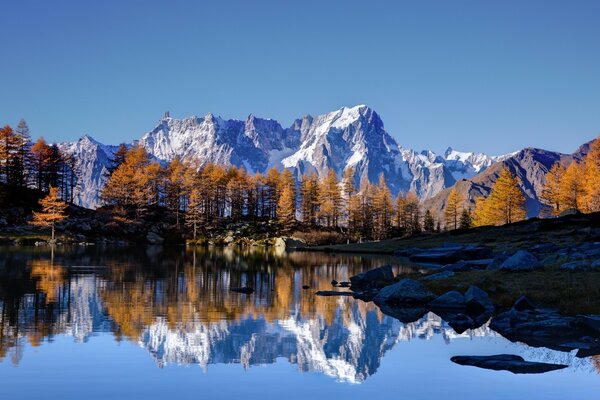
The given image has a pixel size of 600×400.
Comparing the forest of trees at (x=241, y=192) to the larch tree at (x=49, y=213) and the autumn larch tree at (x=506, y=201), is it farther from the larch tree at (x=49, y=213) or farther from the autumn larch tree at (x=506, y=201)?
the larch tree at (x=49, y=213)

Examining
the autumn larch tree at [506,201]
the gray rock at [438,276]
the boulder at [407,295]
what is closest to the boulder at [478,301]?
the boulder at [407,295]

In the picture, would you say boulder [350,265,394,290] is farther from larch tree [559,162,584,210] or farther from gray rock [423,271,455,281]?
larch tree [559,162,584,210]

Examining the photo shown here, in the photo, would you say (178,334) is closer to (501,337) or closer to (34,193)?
(501,337)

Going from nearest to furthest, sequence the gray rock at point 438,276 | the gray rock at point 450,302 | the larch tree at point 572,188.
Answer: the gray rock at point 450,302 → the gray rock at point 438,276 → the larch tree at point 572,188

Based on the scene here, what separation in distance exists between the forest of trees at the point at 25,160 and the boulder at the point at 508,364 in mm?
110355

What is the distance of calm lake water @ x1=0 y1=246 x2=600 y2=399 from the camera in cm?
1316

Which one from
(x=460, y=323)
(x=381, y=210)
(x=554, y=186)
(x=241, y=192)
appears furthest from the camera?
(x=381, y=210)

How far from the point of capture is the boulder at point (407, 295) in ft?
92.8

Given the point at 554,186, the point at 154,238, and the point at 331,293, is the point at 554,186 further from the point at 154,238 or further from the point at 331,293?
the point at 331,293

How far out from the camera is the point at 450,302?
87.5 ft

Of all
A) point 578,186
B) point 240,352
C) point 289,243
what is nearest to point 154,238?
point 289,243

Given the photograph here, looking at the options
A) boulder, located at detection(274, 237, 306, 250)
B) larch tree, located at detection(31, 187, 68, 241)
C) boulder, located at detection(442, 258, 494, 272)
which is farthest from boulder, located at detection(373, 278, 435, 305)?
larch tree, located at detection(31, 187, 68, 241)

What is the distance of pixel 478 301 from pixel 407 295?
159 inches

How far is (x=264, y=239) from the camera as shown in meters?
119
